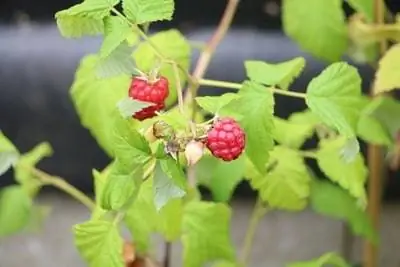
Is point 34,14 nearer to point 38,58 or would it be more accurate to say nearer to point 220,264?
A: point 38,58

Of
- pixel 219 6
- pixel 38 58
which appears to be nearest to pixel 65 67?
pixel 38 58

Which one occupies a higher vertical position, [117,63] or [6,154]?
[117,63]

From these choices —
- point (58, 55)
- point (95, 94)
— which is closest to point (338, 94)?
point (95, 94)

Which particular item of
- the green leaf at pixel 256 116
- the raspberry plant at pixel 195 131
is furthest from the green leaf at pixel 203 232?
the green leaf at pixel 256 116

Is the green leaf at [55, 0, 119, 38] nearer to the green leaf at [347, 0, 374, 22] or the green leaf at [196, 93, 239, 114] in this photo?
the green leaf at [196, 93, 239, 114]

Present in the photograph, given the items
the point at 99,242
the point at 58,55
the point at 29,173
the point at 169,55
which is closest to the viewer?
the point at 99,242

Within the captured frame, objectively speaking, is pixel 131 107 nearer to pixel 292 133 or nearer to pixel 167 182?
pixel 167 182

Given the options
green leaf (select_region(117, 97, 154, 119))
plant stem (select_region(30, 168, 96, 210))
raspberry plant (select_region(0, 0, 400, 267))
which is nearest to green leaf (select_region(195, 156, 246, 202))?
raspberry plant (select_region(0, 0, 400, 267))

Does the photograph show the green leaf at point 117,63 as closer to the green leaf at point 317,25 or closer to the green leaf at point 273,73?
the green leaf at point 273,73
